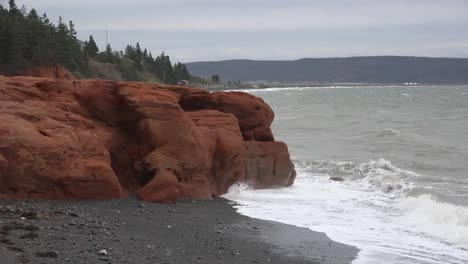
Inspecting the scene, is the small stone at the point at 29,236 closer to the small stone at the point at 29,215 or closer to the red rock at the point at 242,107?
the small stone at the point at 29,215

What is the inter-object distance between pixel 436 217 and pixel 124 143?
828 centimetres

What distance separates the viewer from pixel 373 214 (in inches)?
662

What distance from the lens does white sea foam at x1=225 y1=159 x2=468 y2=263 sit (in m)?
13.0

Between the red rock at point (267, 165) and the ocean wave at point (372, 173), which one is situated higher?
the red rock at point (267, 165)

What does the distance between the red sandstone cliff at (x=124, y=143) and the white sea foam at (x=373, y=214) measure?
117 centimetres

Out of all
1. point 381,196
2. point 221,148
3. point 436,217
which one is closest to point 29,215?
point 221,148

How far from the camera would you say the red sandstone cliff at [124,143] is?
1409 centimetres

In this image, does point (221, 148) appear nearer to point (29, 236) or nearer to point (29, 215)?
point (29, 215)

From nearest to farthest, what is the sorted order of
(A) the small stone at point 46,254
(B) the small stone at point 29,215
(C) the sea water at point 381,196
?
(A) the small stone at point 46,254 → (B) the small stone at point 29,215 → (C) the sea water at point 381,196

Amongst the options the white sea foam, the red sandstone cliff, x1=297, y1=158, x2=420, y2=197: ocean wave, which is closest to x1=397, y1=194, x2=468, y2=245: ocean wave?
the white sea foam

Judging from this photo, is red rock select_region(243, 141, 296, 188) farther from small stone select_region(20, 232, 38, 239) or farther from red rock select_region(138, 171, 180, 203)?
small stone select_region(20, 232, 38, 239)

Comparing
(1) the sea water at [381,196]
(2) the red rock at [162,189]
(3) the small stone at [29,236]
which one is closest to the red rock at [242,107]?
(1) the sea water at [381,196]

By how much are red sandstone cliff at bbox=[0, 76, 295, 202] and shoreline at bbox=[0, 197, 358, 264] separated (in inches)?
25.6

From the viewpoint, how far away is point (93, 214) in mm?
13070
